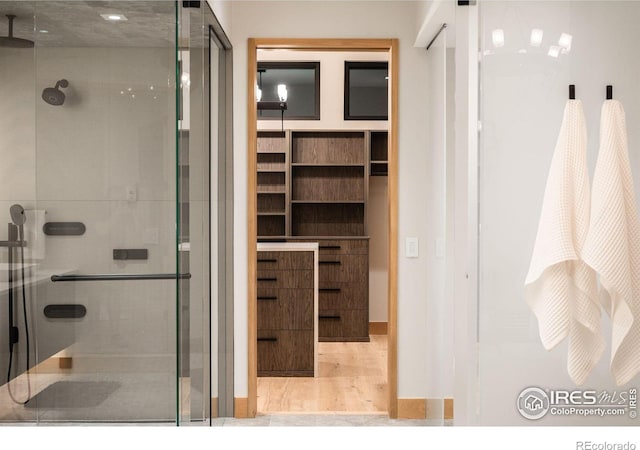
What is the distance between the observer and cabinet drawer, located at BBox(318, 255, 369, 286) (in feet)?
16.3

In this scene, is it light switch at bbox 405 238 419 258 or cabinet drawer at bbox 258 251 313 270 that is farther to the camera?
cabinet drawer at bbox 258 251 313 270

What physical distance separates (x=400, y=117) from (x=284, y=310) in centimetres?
160

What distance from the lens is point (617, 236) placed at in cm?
137

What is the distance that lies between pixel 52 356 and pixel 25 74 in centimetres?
76

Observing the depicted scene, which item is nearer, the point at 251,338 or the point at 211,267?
the point at 211,267

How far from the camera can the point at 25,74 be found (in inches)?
62.5

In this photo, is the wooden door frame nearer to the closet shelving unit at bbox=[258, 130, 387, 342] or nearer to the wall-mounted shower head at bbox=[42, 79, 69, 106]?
the wall-mounted shower head at bbox=[42, 79, 69, 106]

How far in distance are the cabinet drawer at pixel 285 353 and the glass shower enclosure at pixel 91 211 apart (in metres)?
2.29

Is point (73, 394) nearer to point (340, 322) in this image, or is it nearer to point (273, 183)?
point (340, 322)

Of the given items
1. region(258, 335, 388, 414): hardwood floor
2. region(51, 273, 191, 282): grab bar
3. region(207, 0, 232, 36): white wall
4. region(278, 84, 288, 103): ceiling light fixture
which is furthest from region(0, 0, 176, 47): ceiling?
region(278, 84, 288, 103): ceiling light fixture

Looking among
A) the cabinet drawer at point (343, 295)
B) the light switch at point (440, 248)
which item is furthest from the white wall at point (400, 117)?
the cabinet drawer at point (343, 295)

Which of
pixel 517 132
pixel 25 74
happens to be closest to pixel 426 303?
pixel 517 132

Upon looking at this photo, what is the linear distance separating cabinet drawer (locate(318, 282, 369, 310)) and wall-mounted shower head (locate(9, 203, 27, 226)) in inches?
138
